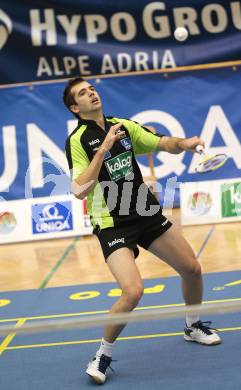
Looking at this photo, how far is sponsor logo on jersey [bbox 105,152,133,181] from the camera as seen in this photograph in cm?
451

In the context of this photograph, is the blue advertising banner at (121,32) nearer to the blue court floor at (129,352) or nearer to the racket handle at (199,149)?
the blue court floor at (129,352)

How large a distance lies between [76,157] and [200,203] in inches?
194

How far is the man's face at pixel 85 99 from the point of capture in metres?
4.48

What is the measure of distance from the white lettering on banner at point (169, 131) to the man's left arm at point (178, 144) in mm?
5341

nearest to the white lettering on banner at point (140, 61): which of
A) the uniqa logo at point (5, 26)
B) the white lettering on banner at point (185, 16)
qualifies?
the white lettering on banner at point (185, 16)

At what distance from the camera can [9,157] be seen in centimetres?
1009

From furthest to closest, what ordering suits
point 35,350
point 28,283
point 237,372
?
point 28,283, point 35,350, point 237,372

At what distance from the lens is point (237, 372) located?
4383 millimetres

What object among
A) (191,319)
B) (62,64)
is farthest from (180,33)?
(191,319)

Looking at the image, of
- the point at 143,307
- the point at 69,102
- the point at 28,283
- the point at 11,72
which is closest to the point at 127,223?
the point at 69,102

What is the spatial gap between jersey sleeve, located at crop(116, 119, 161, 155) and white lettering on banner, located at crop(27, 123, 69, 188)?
5392mm

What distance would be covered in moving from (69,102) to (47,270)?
133 inches

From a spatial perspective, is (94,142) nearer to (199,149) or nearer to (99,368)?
(199,149)

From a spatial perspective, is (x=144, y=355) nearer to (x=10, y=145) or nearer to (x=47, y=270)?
(x=47, y=270)
